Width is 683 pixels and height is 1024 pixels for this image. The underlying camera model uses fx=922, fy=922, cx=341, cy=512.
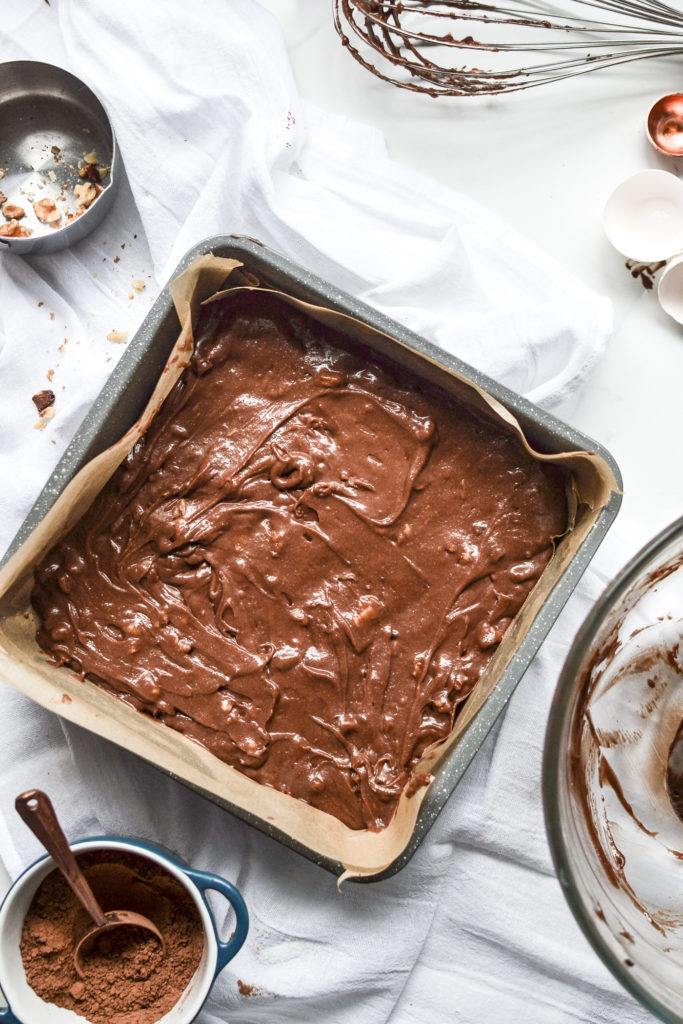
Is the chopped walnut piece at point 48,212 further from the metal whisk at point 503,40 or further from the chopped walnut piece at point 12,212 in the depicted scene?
the metal whisk at point 503,40

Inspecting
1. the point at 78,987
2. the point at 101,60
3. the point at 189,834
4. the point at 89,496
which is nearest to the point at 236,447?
the point at 89,496

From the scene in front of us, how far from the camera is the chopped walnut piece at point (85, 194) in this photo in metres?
2.21

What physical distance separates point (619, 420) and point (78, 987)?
1.70 m

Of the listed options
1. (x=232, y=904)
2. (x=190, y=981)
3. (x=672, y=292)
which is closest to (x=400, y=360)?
(x=672, y=292)

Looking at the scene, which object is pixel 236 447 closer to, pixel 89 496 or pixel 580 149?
pixel 89 496

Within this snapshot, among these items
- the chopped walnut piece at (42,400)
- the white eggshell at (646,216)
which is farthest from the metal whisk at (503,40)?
the chopped walnut piece at (42,400)

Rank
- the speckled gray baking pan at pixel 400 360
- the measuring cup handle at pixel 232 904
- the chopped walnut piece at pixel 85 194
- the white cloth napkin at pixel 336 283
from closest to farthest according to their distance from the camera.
Answer: the speckled gray baking pan at pixel 400 360
the measuring cup handle at pixel 232 904
the white cloth napkin at pixel 336 283
the chopped walnut piece at pixel 85 194

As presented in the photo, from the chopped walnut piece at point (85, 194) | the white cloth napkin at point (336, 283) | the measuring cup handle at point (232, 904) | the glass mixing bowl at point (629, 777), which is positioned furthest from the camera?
the chopped walnut piece at point (85, 194)

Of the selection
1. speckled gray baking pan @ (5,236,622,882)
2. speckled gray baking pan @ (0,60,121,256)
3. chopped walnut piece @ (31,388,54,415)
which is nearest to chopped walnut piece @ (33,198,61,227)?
speckled gray baking pan @ (0,60,121,256)

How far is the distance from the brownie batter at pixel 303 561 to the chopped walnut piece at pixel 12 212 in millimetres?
659

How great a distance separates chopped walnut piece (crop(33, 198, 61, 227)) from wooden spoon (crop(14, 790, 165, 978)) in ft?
4.34

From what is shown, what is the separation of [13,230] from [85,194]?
19 cm

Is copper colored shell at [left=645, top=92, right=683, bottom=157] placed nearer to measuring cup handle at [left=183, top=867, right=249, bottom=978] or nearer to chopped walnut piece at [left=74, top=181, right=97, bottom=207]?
chopped walnut piece at [left=74, top=181, right=97, bottom=207]

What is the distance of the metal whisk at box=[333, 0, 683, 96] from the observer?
2197mm
